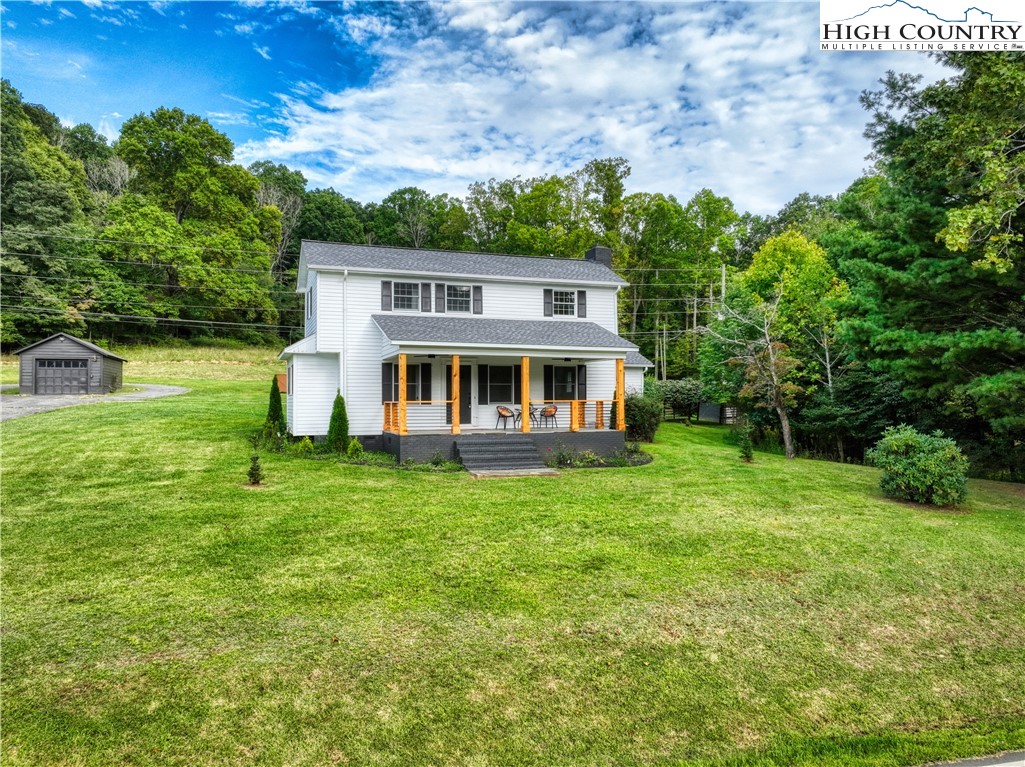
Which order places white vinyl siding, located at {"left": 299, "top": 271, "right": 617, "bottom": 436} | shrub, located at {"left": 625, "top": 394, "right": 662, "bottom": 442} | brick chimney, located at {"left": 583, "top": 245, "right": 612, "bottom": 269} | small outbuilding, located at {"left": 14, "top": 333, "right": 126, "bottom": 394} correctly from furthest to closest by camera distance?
small outbuilding, located at {"left": 14, "top": 333, "right": 126, "bottom": 394}, brick chimney, located at {"left": 583, "top": 245, "right": 612, "bottom": 269}, shrub, located at {"left": 625, "top": 394, "right": 662, "bottom": 442}, white vinyl siding, located at {"left": 299, "top": 271, "right": 617, "bottom": 436}

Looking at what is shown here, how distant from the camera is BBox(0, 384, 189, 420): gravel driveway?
20059mm

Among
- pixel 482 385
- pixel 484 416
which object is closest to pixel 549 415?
pixel 484 416

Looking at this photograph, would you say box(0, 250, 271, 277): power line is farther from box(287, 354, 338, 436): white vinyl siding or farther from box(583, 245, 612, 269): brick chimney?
box(583, 245, 612, 269): brick chimney

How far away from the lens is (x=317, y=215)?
53.7m

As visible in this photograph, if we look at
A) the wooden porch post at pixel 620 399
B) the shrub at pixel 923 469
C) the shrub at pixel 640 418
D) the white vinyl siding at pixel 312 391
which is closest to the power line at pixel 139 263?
the white vinyl siding at pixel 312 391

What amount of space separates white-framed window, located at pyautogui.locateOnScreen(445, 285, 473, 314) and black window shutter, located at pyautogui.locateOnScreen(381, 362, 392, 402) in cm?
272

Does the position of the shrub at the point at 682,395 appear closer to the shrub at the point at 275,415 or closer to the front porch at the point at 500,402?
the front porch at the point at 500,402

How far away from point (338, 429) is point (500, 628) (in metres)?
11.0

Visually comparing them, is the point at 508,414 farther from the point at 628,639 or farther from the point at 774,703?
the point at 774,703

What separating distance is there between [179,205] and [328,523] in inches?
1920

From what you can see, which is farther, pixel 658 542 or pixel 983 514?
pixel 983 514

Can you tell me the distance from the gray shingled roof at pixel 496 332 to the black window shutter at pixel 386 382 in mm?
1448

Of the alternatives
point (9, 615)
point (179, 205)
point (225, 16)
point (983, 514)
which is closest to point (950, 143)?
point (983, 514)

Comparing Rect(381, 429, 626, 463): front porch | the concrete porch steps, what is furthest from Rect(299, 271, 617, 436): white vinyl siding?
the concrete porch steps
